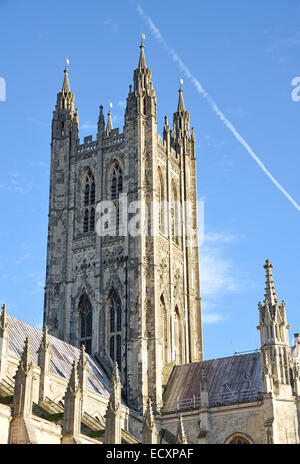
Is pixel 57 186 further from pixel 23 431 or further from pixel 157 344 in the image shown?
pixel 23 431

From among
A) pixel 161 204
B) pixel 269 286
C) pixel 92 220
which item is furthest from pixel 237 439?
pixel 92 220

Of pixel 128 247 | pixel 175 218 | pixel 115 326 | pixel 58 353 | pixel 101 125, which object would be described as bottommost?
pixel 58 353

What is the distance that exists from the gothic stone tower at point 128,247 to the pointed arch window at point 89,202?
74 millimetres

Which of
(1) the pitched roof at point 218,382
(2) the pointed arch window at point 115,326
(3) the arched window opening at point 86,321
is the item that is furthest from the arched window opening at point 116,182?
(1) the pitched roof at point 218,382

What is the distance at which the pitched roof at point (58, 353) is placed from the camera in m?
42.9

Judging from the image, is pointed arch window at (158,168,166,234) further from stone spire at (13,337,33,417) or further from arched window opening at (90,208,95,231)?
stone spire at (13,337,33,417)

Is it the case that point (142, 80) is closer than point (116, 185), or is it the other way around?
point (116, 185)

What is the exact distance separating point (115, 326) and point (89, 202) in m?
9.48

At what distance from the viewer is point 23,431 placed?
1155 inches

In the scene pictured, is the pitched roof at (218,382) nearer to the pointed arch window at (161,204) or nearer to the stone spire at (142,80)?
the pointed arch window at (161,204)

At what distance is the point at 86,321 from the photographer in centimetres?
5212

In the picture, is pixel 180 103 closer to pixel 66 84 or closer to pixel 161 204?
pixel 66 84

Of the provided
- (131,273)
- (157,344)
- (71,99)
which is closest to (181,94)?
(71,99)

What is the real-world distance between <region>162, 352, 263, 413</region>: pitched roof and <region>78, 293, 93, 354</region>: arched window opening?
18.9ft
